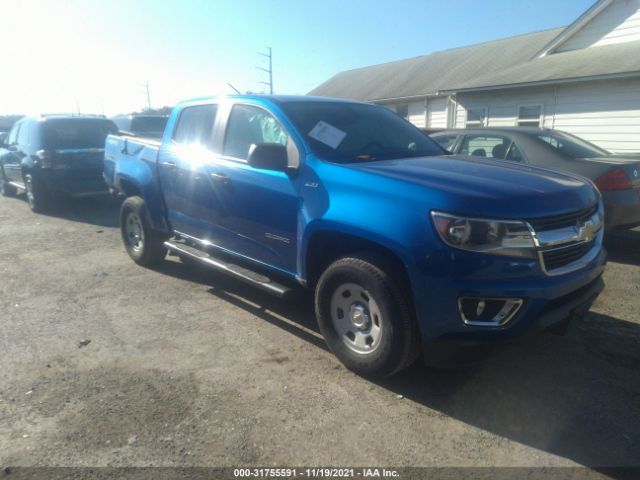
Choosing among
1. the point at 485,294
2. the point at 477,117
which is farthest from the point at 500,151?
the point at 477,117

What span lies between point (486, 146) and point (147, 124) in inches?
424

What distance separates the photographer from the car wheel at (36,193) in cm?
948

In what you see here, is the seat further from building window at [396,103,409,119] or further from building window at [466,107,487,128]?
building window at [396,103,409,119]

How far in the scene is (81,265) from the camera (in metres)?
6.19

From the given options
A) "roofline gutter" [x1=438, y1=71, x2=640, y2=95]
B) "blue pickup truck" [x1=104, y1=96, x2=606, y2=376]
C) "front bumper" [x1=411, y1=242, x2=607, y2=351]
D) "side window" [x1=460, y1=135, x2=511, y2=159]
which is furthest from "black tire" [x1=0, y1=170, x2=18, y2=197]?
"roofline gutter" [x1=438, y1=71, x2=640, y2=95]

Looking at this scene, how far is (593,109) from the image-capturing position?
40.9 ft

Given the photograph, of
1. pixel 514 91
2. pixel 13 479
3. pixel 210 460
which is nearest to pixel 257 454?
pixel 210 460

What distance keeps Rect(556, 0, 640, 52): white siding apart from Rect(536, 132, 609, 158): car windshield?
8.86 metres

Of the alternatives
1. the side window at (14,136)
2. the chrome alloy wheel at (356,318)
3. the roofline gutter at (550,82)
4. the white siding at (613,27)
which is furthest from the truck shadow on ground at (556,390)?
the white siding at (613,27)

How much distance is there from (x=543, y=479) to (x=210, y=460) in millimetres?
1685

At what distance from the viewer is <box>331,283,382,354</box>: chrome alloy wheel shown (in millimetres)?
3197

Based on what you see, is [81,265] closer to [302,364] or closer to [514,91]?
[302,364]

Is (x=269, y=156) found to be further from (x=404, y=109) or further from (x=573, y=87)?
(x=404, y=109)

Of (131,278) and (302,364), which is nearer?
(302,364)
